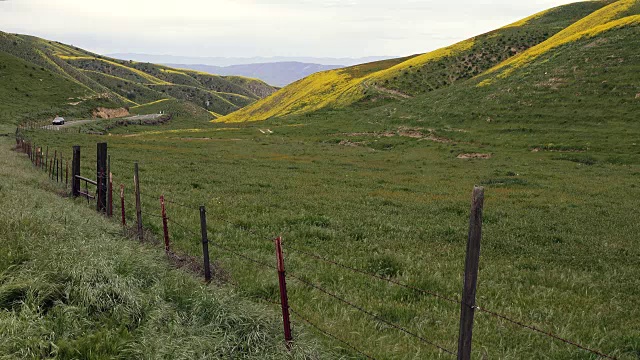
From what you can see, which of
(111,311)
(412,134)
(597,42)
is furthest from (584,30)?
(111,311)

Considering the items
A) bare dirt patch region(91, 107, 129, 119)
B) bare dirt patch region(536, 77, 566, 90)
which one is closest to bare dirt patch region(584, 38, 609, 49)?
bare dirt patch region(536, 77, 566, 90)

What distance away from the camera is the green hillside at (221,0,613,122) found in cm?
9606

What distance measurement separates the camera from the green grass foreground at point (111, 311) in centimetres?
591

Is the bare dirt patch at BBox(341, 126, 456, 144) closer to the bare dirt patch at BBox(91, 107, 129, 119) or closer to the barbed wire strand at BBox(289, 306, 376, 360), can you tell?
the barbed wire strand at BBox(289, 306, 376, 360)

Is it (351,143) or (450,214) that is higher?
(351,143)

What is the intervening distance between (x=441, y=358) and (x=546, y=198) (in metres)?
21.3

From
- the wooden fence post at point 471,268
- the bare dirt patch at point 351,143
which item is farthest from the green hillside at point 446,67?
the wooden fence post at point 471,268

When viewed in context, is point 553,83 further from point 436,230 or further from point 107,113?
point 107,113

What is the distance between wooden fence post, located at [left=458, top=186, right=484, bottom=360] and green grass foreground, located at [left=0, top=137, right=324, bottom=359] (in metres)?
2.10

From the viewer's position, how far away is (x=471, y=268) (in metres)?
5.23

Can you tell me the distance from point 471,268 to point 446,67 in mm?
100750

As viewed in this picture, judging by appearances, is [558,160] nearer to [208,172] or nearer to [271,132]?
[208,172]

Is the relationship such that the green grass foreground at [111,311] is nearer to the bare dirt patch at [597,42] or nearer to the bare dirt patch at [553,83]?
the bare dirt patch at [553,83]

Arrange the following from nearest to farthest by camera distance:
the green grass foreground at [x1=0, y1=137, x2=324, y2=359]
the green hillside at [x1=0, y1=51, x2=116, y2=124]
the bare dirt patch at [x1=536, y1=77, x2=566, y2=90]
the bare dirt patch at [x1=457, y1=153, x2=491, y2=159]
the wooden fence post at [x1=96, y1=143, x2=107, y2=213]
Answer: the green grass foreground at [x1=0, y1=137, x2=324, y2=359], the wooden fence post at [x1=96, y1=143, x2=107, y2=213], the bare dirt patch at [x1=457, y1=153, x2=491, y2=159], the bare dirt patch at [x1=536, y1=77, x2=566, y2=90], the green hillside at [x1=0, y1=51, x2=116, y2=124]
